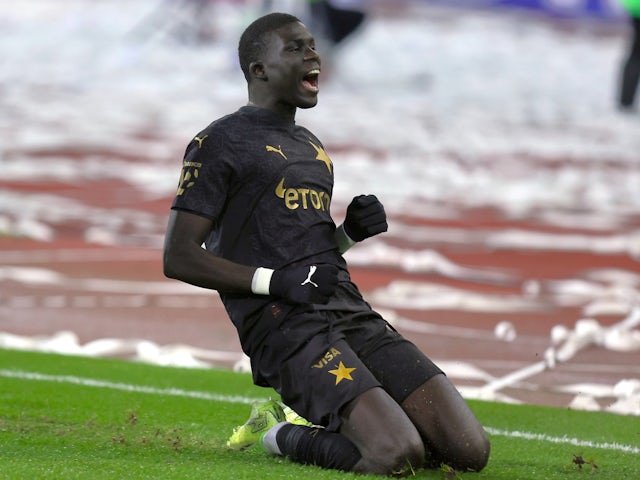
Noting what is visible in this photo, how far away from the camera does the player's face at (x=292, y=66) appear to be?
173 inches

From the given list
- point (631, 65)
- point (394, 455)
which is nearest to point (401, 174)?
point (631, 65)

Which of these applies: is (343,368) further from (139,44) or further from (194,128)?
(139,44)

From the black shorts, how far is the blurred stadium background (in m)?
2.14

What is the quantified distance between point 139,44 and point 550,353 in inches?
309

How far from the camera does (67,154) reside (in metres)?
12.7

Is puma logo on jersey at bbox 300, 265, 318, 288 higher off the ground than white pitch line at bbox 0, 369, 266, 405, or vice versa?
puma logo on jersey at bbox 300, 265, 318, 288

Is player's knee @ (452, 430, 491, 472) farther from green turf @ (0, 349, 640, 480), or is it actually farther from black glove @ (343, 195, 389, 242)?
black glove @ (343, 195, 389, 242)

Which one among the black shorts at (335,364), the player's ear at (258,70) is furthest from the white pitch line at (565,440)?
the player's ear at (258,70)

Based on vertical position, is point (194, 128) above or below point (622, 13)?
below

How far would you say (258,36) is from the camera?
4.44 meters

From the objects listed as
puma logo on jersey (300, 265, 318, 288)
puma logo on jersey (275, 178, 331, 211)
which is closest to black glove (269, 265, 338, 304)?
puma logo on jersey (300, 265, 318, 288)

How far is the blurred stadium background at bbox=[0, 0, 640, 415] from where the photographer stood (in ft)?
25.3

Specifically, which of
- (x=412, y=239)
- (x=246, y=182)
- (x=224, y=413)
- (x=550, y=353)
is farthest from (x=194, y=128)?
(x=246, y=182)

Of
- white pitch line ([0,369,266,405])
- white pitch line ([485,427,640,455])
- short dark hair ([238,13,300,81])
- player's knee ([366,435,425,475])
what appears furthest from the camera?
white pitch line ([0,369,266,405])
